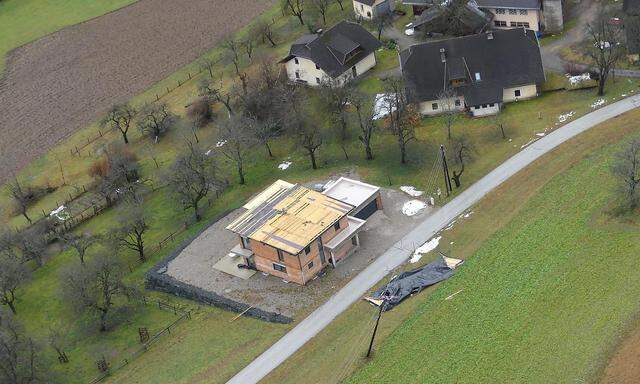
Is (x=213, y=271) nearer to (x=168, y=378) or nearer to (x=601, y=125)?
(x=168, y=378)

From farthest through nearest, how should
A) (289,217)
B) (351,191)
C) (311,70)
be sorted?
(311,70) < (351,191) < (289,217)

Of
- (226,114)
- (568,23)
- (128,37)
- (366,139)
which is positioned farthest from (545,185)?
(128,37)

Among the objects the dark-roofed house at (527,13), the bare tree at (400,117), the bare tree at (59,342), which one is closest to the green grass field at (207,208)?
the bare tree at (59,342)

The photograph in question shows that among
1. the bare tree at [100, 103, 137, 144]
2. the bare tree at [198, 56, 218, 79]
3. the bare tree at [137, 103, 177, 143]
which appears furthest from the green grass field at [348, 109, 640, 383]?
the bare tree at [198, 56, 218, 79]

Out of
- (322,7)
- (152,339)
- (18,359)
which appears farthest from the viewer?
(322,7)

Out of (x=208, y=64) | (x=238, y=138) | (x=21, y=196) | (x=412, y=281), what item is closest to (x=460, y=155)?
(x=412, y=281)

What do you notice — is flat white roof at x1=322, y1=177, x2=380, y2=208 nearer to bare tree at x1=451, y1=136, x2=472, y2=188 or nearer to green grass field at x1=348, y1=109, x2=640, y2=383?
bare tree at x1=451, y1=136, x2=472, y2=188

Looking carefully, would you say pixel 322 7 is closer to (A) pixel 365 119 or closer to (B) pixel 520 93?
(A) pixel 365 119

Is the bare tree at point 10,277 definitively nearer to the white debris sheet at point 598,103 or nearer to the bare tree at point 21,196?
the bare tree at point 21,196
